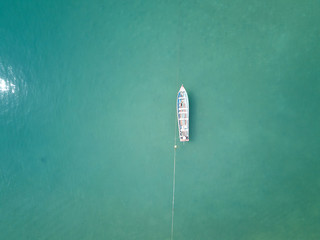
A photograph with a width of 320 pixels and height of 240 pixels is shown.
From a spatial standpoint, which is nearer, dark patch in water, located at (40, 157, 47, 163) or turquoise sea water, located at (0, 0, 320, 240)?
turquoise sea water, located at (0, 0, 320, 240)

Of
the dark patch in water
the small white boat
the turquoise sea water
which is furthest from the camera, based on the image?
the dark patch in water

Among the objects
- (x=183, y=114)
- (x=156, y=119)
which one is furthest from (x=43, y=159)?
(x=183, y=114)

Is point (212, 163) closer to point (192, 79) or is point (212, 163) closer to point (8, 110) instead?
point (192, 79)

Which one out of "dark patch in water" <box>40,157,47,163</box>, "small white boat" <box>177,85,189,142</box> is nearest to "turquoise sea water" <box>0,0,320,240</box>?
"dark patch in water" <box>40,157,47,163</box>

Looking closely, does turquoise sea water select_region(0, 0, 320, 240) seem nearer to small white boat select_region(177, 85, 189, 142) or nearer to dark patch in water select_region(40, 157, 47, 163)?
dark patch in water select_region(40, 157, 47, 163)

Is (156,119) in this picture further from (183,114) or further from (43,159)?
(43,159)

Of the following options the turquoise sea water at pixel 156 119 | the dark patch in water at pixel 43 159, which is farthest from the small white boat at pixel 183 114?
the dark patch in water at pixel 43 159

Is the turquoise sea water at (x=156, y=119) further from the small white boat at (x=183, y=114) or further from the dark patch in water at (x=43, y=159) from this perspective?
the small white boat at (x=183, y=114)
